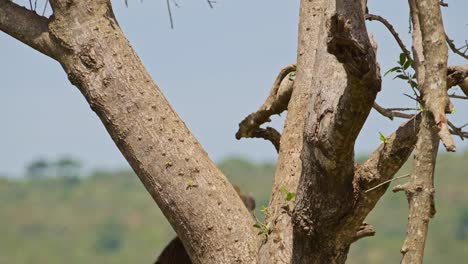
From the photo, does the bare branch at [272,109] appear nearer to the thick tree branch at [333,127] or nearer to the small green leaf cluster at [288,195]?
the small green leaf cluster at [288,195]

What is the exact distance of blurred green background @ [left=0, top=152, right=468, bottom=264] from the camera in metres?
62.9

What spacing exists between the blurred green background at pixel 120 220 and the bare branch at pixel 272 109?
51.8 m

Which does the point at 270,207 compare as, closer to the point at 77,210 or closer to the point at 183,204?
the point at 183,204

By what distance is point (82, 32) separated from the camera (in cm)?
448

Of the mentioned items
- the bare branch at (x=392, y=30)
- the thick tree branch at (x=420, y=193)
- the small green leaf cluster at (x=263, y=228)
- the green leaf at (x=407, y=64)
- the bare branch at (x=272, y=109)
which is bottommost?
the thick tree branch at (x=420, y=193)

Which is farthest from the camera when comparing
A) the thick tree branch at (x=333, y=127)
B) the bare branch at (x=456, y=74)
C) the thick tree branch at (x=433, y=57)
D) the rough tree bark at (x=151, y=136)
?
the rough tree bark at (x=151, y=136)

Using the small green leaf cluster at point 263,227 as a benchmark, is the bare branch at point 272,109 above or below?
above

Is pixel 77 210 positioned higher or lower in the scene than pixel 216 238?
higher

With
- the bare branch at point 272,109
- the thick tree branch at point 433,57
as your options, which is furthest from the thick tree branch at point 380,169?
the bare branch at point 272,109

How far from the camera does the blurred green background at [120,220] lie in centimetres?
6288

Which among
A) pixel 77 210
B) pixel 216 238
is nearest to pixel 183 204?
pixel 216 238

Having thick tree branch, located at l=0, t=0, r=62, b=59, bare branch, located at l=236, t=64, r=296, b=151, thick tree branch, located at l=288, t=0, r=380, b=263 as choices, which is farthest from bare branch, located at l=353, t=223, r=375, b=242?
thick tree branch, located at l=0, t=0, r=62, b=59

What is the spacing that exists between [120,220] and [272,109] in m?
73.4

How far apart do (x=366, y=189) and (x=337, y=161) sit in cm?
28
